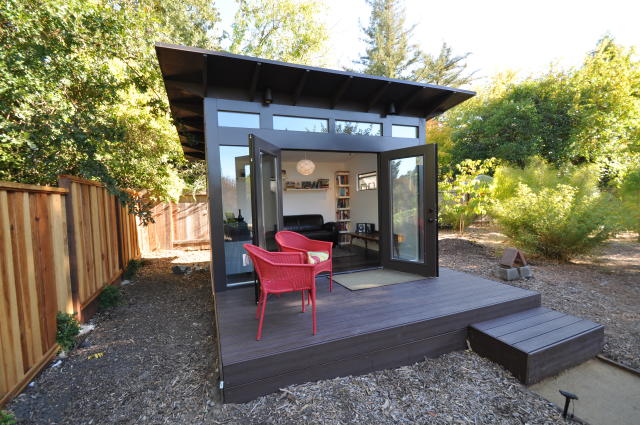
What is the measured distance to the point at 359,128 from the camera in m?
4.45

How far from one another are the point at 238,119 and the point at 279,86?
28.6 inches

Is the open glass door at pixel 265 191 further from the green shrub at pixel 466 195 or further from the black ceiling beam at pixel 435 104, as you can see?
the green shrub at pixel 466 195

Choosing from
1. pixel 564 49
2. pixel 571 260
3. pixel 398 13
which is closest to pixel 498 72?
pixel 564 49

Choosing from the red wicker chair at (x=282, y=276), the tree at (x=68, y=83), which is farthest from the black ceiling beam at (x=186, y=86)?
the red wicker chair at (x=282, y=276)

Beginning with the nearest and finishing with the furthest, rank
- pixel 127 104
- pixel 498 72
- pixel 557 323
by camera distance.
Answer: pixel 557 323 < pixel 127 104 < pixel 498 72

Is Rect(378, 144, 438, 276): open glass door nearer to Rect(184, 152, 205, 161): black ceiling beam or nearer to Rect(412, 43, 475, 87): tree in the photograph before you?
Rect(184, 152, 205, 161): black ceiling beam

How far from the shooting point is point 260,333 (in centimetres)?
231

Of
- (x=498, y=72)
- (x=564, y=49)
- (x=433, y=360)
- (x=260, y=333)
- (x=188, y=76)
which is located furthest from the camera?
(x=498, y=72)

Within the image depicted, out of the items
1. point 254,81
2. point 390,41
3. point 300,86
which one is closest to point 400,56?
point 390,41

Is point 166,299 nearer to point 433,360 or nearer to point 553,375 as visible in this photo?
point 433,360

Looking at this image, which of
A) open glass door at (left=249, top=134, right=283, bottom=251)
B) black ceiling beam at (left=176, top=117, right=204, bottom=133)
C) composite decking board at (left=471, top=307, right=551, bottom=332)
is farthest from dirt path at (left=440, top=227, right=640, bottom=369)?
black ceiling beam at (left=176, top=117, right=204, bottom=133)

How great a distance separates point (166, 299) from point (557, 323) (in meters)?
4.98

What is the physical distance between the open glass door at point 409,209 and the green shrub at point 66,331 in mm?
4040

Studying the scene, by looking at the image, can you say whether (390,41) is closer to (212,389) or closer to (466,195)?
(466,195)
